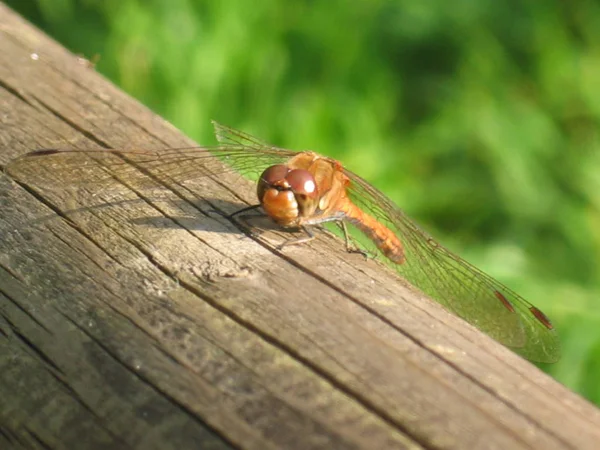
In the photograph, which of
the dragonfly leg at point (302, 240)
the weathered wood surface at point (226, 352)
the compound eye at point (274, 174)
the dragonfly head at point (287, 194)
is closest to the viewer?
the weathered wood surface at point (226, 352)

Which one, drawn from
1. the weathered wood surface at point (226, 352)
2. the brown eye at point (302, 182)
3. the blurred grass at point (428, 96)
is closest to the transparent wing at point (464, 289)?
the brown eye at point (302, 182)

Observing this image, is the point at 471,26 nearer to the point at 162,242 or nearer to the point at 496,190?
the point at 496,190

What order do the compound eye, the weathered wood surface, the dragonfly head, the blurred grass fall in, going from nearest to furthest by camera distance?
1. the weathered wood surface
2. the dragonfly head
3. the compound eye
4. the blurred grass

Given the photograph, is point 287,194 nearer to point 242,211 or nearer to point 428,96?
point 242,211

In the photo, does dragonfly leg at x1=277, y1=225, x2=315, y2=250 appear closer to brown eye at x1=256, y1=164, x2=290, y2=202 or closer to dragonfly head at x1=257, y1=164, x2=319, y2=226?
dragonfly head at x1=257, y1=164, x2=319, y2=226

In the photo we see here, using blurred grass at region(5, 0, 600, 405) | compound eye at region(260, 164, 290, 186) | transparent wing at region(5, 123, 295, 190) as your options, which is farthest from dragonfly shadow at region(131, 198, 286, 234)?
blurred grass at region(5, 0, 600, 405)

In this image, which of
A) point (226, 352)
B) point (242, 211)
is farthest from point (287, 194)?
point (226, 352)

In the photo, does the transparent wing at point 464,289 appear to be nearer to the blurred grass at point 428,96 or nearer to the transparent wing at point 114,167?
the transparent wing at point 114,167
